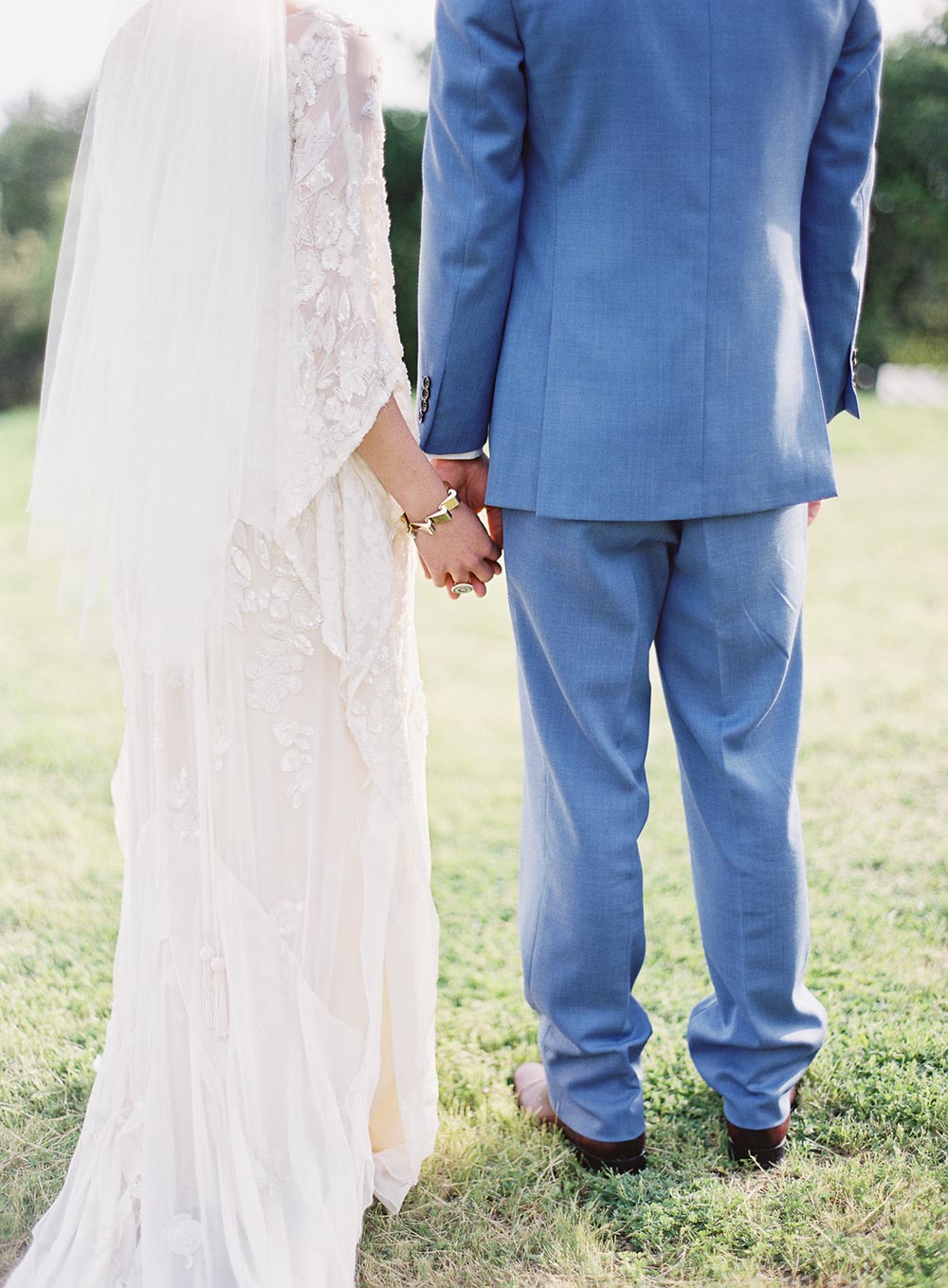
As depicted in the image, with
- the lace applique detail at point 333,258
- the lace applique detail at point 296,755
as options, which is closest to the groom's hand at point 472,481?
the lace applique detail at point 333,258

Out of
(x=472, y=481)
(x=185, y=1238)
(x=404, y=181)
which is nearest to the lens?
(x=185, y=1238)

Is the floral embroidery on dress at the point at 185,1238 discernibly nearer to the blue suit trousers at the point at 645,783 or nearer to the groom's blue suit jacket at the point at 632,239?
the blue suit trousers at the point at 645,783

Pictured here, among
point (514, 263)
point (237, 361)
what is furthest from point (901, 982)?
point (237, 361)

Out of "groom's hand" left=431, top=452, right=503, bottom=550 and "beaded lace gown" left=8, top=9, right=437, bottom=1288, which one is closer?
"beaded lace gown" left=8, top=9, right=437, bottom=1288

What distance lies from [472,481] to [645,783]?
60 centimetres

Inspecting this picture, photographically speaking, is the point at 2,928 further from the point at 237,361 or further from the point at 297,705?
the point at 237,361

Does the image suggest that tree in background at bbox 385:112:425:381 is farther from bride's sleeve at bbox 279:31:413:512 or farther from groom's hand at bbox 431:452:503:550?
bride's sleeve at bbox 279:31:413:512

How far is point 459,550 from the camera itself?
1.94 m

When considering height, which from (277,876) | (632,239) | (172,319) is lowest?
(277,876)

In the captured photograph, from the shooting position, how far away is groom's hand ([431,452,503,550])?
204cm

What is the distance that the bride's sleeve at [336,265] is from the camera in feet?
5.48

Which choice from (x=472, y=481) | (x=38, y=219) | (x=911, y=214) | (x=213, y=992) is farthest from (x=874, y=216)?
(x=213, y=992)

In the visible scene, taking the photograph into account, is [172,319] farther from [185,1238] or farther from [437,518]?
[185,1238]

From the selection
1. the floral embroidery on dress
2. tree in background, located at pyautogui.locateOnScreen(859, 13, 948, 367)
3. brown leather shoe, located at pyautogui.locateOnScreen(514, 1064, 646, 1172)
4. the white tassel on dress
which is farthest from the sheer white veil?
tree in background, located at pyautogui.locateOnScreen(859, 13, 948, 367)
